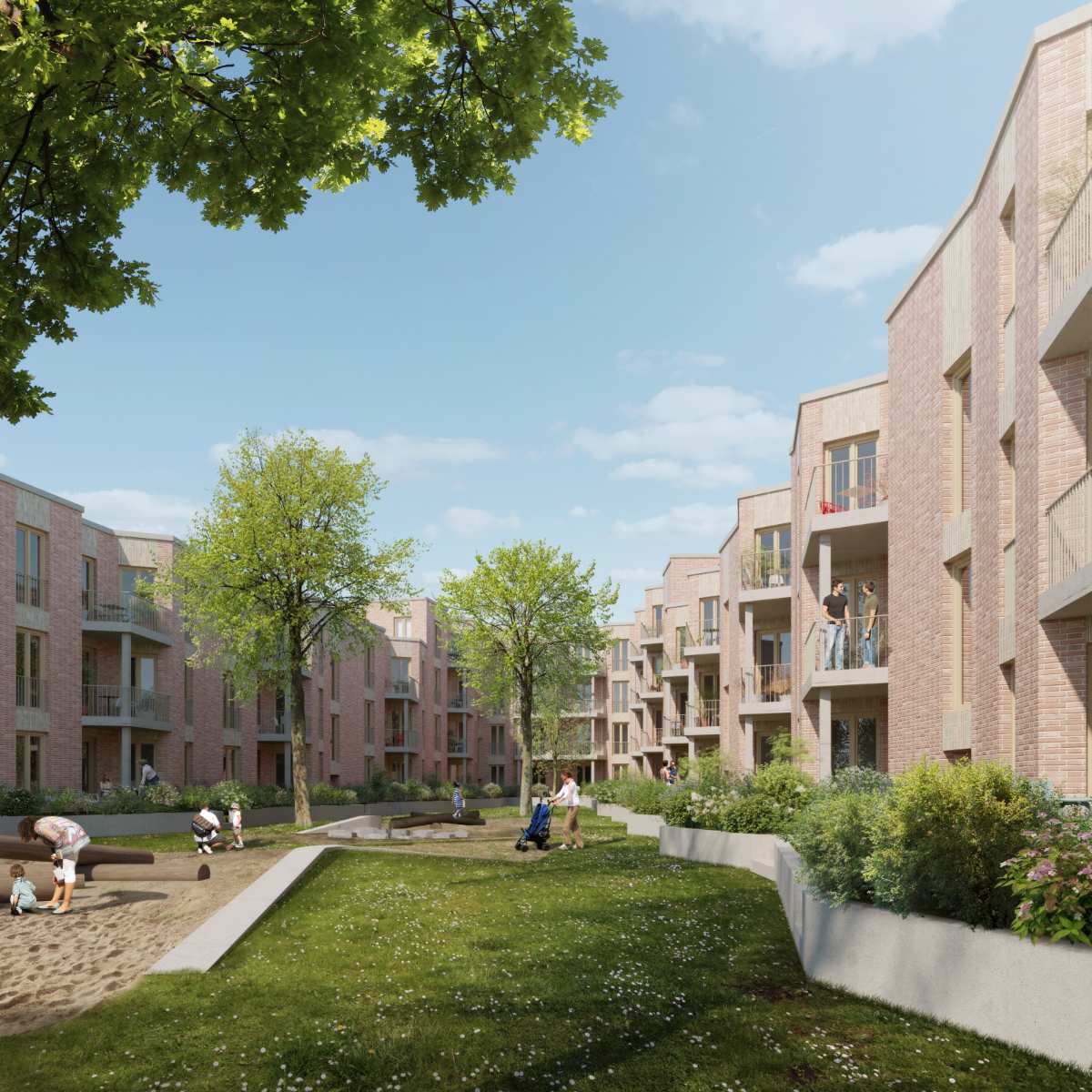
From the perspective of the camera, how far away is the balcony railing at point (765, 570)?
115ft

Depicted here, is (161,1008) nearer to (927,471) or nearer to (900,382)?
(927,471)

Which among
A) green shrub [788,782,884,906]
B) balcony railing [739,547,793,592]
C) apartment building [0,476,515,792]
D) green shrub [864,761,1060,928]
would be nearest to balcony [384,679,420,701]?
apartment building [0,476,515,792]

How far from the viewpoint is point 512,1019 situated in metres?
A: 9.11

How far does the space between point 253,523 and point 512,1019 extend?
24.0 meters

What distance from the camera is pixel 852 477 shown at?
2622 centimetres

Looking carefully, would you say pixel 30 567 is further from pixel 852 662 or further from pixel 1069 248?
pixel 1069 248

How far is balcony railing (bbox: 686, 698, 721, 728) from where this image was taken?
45281mm

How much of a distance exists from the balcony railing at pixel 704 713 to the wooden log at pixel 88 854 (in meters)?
29.3

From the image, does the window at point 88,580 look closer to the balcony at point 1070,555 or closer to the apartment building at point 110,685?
the apartment building at point 110,685

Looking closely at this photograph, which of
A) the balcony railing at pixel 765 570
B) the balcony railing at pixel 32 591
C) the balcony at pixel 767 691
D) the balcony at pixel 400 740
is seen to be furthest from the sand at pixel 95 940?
the balcony at pixel 400 740

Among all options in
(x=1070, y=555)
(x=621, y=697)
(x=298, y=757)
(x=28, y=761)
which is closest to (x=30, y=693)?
(x=28, y=761)

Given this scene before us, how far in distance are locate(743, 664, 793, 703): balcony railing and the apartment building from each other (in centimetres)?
1210

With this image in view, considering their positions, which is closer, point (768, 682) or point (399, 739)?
point (768, 682)

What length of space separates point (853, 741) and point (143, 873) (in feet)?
56.8
